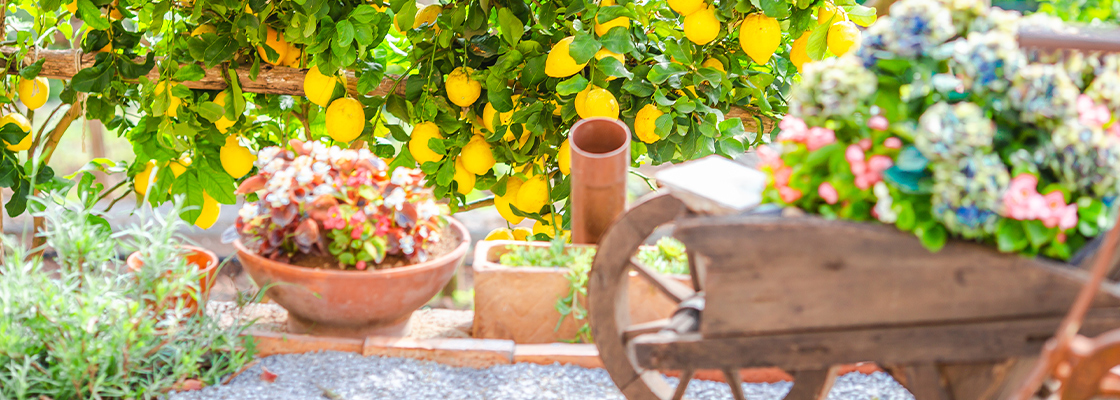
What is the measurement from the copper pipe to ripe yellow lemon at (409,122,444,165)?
0.44 meters

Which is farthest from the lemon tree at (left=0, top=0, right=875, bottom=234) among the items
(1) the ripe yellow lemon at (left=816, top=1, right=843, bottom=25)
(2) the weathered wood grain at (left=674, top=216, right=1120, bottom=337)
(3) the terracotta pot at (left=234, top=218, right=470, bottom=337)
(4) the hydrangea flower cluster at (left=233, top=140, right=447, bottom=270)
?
(2) the weathered wood grain at (left=674, top=216, right=1120, bottom=337)

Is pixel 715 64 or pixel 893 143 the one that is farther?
pixel 715 64

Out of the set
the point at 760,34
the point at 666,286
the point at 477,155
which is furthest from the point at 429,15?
the point at 666,286

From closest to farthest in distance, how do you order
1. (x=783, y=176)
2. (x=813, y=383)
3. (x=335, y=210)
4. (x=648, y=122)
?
(x=783, y=176) → (x=813, y=383) → (x=335, y=210) → (x=648, y=122)

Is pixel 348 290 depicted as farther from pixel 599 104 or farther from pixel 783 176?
pixel 783 176

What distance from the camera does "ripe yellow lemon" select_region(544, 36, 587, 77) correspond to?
3.90ft

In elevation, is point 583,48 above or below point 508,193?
above

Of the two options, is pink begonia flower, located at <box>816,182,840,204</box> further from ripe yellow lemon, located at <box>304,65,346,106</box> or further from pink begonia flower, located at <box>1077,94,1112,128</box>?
ripe yellow lemon, located at <box>304,65,346,106</box>

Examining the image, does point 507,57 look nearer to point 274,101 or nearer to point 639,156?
point 639,156

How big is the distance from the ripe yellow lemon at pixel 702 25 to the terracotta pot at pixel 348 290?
1.73 feet

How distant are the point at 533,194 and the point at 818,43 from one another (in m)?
0.57

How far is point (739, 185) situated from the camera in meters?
0.84

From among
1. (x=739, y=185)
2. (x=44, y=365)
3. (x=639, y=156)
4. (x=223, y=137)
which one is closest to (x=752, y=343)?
(x=739, y=185)

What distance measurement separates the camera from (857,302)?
76cm
